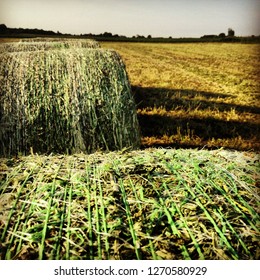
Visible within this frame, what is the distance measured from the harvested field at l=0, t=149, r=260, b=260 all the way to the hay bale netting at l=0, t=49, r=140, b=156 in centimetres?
153

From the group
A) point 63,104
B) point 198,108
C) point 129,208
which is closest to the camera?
point 129,208

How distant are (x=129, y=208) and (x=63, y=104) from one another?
2219 mm

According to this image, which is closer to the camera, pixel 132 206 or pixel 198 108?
pixel 132 206

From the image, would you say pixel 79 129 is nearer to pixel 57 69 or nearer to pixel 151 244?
pixel 57 69

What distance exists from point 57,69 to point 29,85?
353mm

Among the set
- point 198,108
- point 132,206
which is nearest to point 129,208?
point 132,206

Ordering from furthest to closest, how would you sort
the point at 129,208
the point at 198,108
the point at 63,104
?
the point at 198,108 → the point at 63,104 → the point at 129,208

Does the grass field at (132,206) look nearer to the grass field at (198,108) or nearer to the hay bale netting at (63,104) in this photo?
the hay bale netting at (63,104)

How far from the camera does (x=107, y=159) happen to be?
88.7 inches

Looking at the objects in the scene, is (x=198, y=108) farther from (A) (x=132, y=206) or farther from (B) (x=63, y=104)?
(A) (x=132, y=206)

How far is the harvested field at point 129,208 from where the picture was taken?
5.31 feet

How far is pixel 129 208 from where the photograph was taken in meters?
1.79

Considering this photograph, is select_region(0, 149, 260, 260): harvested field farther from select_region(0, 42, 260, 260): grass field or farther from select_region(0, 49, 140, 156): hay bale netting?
select_region(0, 49, 140, 156): hay bale netting
